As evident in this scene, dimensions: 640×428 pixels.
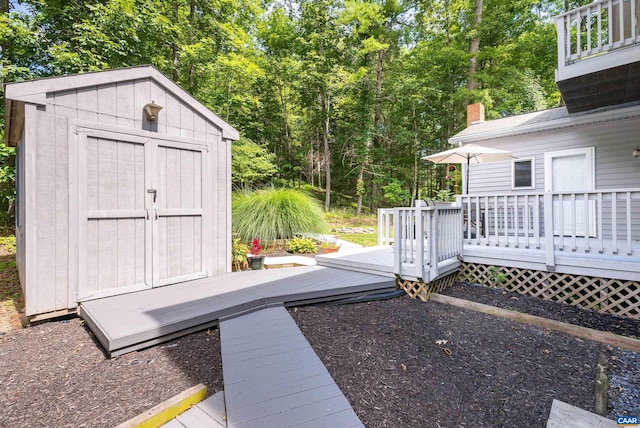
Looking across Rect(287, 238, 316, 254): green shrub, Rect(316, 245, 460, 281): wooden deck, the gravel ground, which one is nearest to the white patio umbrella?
Rect(316, 245, 460, 281): wooden deck

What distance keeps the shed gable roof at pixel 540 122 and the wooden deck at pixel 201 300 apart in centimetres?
563

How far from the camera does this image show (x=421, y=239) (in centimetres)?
358

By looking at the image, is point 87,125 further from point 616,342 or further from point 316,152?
point 316,152

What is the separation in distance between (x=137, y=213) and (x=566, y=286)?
17.9 feet

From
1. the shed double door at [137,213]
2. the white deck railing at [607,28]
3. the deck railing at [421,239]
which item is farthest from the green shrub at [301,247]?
the white deck railing at [607,28]

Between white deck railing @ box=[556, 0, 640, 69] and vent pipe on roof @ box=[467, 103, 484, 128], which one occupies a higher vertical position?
vent pipe on roof @ box=[467, 103, 484, 128]

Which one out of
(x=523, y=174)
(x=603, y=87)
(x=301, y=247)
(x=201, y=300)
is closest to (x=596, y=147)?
(x=523, y=174)

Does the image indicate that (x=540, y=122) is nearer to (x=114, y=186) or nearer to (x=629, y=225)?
(x=629, y=225)

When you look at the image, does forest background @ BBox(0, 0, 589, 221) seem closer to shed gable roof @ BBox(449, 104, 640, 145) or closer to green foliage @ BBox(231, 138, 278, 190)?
green foliage @ BBox(231, 138, 278, 190)

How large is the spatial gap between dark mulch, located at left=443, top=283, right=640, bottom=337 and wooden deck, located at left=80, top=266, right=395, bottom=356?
3.97 ft

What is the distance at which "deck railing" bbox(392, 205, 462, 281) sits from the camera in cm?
369

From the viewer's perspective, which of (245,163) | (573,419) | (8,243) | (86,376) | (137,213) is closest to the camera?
(573,419)

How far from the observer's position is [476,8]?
12.6m

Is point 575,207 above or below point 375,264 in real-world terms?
above
